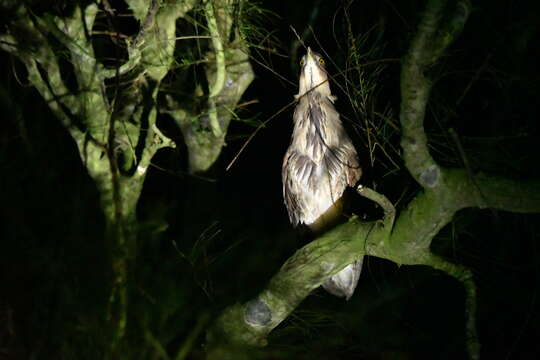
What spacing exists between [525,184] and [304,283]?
554 millimetres

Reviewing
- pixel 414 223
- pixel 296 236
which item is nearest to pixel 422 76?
pixel 414 223

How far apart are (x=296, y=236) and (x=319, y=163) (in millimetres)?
417

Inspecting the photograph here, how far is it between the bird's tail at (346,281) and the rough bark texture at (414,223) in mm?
676

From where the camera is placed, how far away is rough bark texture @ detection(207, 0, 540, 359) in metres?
0.94

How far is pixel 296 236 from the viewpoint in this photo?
7.24 feet

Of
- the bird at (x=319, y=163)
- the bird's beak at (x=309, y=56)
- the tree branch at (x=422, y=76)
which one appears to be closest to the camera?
the tree branch at (x=422, y=76)

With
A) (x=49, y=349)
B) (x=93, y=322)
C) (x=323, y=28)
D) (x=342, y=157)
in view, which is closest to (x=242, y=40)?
(x=342, y=157)

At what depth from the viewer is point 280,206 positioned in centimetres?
284

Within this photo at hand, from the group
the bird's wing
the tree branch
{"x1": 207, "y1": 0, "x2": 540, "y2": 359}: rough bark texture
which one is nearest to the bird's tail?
the bird's wing

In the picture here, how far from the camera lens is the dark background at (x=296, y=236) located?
4.31 ft

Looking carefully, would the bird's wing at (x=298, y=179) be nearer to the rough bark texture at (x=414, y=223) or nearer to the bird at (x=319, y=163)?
the bird at (x=319, y=163)

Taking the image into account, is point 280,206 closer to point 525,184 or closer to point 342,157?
point 342,157

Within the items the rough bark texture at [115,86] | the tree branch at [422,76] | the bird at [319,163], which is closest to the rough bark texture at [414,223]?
the tree branch at [422,76]

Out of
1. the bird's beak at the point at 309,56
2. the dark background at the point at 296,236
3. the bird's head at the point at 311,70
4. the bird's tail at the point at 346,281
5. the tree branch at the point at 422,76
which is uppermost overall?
the tree branch at the point at 422,76
